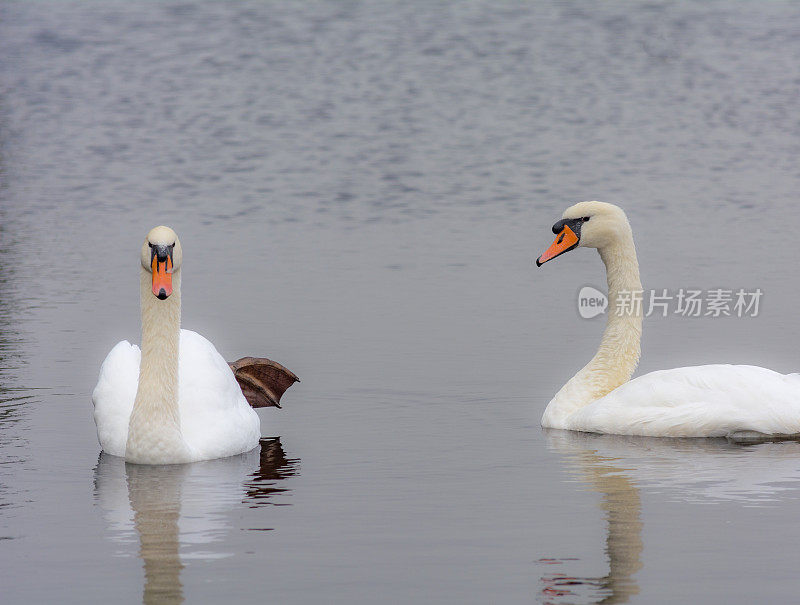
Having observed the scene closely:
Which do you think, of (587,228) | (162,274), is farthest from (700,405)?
(162,274)

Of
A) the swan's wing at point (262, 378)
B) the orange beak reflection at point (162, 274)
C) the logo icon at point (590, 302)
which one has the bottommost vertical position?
the swan's wing at point (262, 378)

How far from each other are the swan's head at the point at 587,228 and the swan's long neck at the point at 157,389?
301cm

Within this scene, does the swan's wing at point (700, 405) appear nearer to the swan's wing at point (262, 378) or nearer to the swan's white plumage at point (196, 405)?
the swan's wing at point (262, 378)

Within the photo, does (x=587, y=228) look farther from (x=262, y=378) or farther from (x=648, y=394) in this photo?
(x=262, y=378)

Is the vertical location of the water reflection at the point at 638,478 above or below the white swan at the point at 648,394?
below

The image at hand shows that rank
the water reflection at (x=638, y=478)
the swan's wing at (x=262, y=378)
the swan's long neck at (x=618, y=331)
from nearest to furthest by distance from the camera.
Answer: the water reflection at (x=638, y=478) → the swan's wing at (x=262, y=378) → the swan's long neck at (x=618, y=331)

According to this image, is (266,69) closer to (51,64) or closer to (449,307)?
(51,64)

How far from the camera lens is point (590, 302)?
16.1m

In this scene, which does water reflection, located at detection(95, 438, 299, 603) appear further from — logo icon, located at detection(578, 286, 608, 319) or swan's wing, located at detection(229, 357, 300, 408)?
logo icon, located at detection(578, 286, 608, 319)

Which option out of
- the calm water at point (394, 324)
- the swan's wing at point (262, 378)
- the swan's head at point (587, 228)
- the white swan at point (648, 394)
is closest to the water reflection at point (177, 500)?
the calm water at point (394, 324)

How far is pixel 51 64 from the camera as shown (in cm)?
4975

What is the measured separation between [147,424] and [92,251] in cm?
950

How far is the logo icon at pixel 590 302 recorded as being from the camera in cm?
1559

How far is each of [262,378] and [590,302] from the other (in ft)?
15.1
